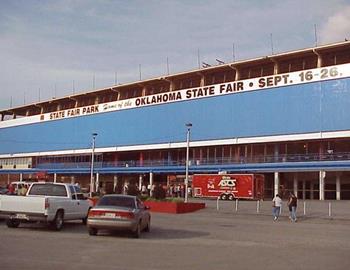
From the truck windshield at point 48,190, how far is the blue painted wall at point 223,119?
153 feet

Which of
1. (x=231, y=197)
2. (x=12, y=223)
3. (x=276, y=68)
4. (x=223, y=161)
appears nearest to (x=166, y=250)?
(x=12, y=223)

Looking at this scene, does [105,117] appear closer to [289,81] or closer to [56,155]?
[56,155]

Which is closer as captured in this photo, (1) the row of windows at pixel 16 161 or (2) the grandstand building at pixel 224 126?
(2) the grandstand building at pixel 224 126

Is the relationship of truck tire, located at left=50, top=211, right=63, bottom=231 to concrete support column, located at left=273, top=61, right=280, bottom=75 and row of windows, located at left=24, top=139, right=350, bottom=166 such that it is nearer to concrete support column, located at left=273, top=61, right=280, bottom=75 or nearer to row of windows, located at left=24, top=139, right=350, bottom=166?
row of windows, located at left=24, top=139, right=350, bottom=166

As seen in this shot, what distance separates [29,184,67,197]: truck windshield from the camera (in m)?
19.9

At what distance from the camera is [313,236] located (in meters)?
20.2

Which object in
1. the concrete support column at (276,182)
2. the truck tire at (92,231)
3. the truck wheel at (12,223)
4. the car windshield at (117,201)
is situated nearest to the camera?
the truck tire at (92,231)

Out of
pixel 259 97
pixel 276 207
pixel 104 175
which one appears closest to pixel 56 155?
pixel 104 175

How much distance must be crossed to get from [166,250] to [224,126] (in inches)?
2310

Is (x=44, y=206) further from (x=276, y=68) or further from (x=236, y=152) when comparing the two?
(x=276, y=68)

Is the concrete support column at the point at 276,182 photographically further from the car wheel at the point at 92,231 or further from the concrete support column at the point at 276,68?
the car wheel at the point at 92,231

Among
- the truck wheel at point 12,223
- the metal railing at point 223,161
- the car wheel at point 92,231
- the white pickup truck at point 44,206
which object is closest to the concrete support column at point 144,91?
the metal railing at point 223,161

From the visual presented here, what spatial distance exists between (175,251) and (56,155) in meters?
91.1

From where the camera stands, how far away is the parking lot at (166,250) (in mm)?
11172
